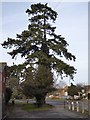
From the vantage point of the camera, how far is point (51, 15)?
166ft

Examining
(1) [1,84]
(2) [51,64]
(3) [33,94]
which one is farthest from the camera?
(2) [51,64]

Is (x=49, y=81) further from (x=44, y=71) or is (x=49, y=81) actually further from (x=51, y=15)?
(x=51, y=15)

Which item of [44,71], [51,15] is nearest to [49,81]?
[44,71]

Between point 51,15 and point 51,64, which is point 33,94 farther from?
point 51,15

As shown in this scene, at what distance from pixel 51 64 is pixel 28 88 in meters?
5.28

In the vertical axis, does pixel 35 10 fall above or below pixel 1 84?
above

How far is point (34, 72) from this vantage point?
154 feet

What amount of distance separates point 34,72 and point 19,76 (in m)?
2.59

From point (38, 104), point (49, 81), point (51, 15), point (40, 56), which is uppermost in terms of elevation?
point (51, 15)

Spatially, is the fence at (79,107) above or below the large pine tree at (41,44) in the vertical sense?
below

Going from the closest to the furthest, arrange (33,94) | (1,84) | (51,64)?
1. (1,84)
2. (33,94)
3. (51,64)

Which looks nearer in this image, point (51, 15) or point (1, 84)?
point (1, 84)

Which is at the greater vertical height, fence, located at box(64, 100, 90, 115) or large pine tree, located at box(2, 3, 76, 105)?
large pine tree, located at box(2, 3, 76, 105)

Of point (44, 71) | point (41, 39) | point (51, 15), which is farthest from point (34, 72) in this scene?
point (51, 15)
